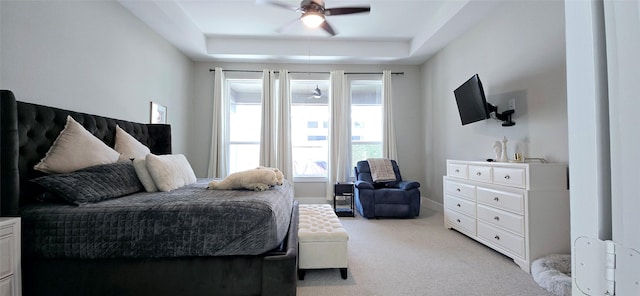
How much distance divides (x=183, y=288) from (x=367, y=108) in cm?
445

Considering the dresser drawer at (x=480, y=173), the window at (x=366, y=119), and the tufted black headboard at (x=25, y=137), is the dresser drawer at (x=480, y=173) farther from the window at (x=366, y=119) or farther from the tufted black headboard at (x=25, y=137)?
the tufted black headboard at (x=25, y=137)

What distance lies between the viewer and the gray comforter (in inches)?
57.6

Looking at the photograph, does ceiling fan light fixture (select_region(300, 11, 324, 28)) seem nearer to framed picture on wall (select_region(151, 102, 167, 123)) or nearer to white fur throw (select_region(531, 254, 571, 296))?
framed picture on wall (select_region(151, 102, 167, 123))

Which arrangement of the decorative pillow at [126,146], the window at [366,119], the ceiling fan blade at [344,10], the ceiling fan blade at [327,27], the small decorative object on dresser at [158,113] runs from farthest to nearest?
the window at [366,119] → the small decorative object on dresser at [158,113] → the ceiling fan blade at [327,27] → the ceiling fan blade at [344,10] → the decorative pillow at [126,146]

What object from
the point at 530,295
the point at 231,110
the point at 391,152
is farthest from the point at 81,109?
the point at 391,152

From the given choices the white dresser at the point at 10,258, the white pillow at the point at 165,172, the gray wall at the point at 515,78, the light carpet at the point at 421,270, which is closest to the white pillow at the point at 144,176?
the white pillow at the point at 165,172

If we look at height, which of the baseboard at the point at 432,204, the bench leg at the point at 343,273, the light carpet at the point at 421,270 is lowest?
the light carpet at the point at 421,270

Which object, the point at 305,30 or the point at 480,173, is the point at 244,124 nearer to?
the point at 305,30

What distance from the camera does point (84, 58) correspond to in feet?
8.09

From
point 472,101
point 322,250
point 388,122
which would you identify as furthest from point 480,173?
point 388,122

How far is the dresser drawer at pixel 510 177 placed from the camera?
7.52 feet

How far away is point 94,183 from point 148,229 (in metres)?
0.67

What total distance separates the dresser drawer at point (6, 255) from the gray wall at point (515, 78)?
401 centimetres

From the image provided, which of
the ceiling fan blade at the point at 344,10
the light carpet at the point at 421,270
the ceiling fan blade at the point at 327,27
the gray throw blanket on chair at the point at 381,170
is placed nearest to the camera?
the light carpet at the point at 421,270
